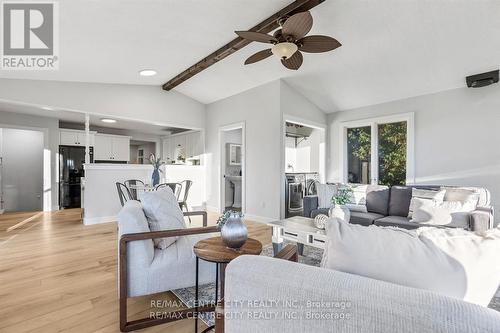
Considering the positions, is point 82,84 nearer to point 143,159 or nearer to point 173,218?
point 173,218

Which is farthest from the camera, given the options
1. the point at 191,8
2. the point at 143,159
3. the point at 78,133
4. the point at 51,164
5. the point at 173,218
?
the point at 143,159

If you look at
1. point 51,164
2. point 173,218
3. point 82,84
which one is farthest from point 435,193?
point 51,164

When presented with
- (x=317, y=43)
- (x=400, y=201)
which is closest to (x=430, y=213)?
(x=400, y=201)

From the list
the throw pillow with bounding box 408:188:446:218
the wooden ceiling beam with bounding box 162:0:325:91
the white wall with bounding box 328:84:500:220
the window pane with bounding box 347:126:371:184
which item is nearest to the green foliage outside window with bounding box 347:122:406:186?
the window pane with bounding box 347:126:371:184

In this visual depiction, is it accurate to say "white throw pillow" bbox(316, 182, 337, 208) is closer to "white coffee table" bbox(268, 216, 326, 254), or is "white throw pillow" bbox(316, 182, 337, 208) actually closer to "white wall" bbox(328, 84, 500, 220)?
"white coffee table" bbox(268, 216, 326, 254)

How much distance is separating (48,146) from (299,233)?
6455mm

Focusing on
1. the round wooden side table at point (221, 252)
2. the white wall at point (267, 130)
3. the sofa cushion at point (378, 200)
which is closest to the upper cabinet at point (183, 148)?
the white wall at point (267, 130)

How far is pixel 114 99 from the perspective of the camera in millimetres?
5113

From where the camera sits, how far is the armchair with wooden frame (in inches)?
67.6

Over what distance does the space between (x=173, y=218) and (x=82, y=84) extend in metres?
4.10

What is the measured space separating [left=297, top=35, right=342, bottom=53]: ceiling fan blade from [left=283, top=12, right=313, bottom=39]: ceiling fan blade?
103 mm

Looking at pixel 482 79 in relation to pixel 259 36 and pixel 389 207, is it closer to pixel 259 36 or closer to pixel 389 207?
pixel 389 207

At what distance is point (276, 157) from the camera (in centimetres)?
480

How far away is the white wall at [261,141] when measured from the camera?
15.7ft
